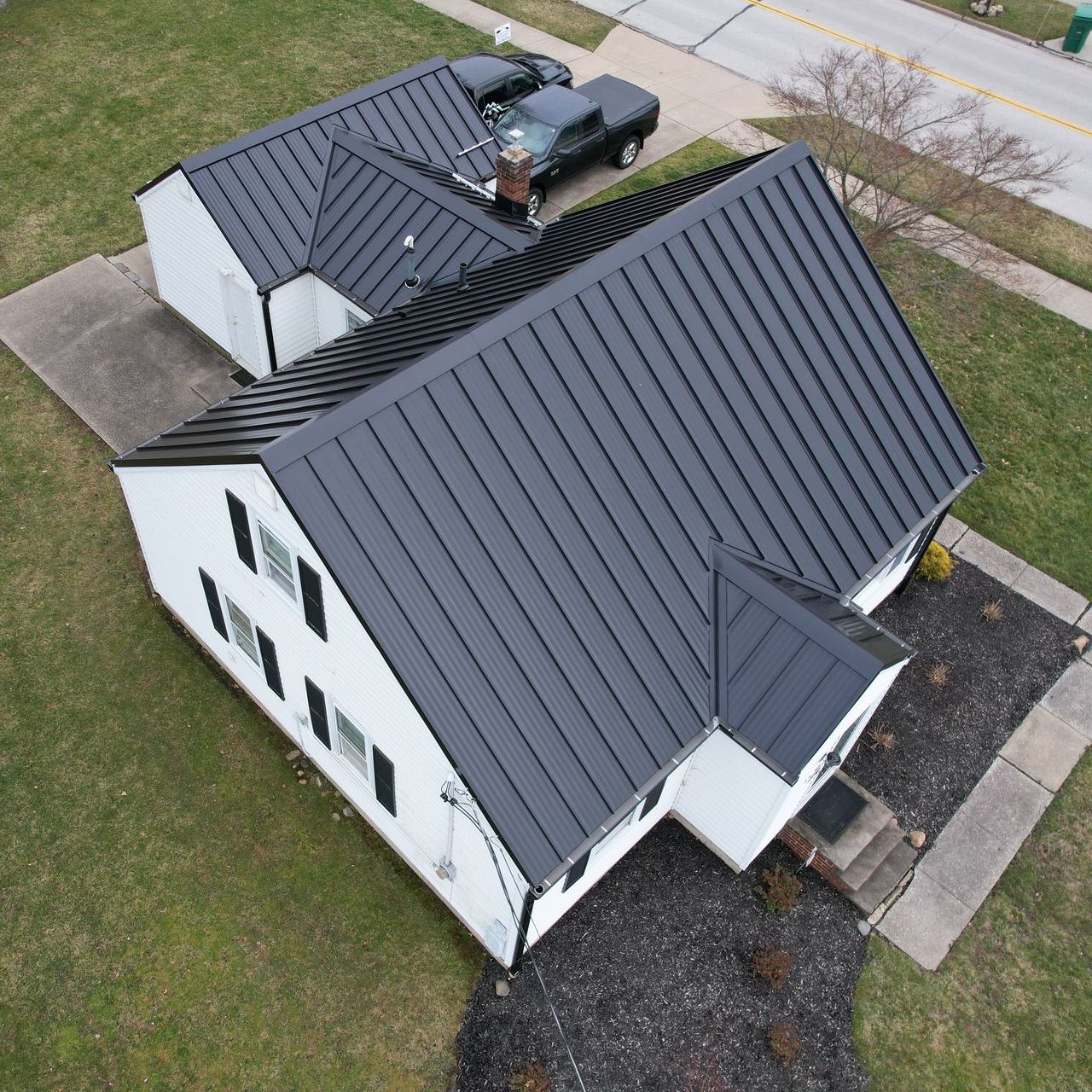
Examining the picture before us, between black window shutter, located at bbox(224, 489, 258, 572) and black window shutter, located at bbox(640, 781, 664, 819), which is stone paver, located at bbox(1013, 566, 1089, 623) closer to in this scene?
black window shutter, located at bbox(640, 781, 664, 819)

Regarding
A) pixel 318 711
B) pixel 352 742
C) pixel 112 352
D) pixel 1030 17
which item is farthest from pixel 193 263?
pixel 1030 17

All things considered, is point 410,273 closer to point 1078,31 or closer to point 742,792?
point 742,792

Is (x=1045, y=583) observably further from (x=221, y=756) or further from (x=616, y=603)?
(x=221, y=756)

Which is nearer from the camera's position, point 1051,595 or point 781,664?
point 781,664

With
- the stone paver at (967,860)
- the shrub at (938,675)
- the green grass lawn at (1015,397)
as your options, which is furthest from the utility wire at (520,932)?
the green grass lawn at (1015,397)

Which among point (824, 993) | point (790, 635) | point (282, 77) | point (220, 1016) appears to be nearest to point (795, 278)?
point (790, 635)

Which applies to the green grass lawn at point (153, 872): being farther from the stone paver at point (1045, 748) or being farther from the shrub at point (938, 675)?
the stone paver at point (1045, 748)

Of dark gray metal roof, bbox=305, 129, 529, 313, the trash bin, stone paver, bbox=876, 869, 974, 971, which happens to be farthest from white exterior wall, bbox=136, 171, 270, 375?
the trash bin
